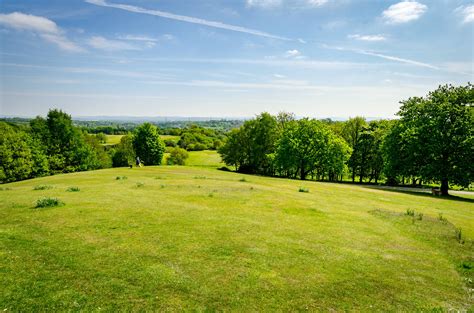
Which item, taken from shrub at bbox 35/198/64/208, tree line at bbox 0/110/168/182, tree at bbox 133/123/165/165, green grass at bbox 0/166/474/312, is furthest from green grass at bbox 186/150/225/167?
shrub at bbox 35/198/64/208

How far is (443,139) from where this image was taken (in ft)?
152

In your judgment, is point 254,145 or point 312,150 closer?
point 312,150

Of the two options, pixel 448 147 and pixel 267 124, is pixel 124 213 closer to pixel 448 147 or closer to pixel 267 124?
pixel 448 147

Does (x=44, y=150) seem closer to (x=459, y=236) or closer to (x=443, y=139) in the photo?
(x=459, y=236)

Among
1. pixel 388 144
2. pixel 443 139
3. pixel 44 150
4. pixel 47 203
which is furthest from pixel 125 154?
pixel 443 139

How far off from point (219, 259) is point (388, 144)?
54.2 meters

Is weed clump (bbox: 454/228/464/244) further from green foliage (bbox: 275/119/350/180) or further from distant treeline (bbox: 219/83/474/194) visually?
green foliage (bbox: 275/119/350/180)

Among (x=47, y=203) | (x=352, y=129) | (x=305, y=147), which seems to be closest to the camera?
(x=47, y=203)

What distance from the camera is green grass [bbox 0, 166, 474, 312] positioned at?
33.6ft

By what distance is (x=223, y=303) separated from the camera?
32.7 ft

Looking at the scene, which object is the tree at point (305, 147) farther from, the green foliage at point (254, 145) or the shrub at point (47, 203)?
the shrub at point (47, 203)

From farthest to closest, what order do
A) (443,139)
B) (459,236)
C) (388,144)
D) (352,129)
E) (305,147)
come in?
(352,129) → (305,147) → (388,144) → (443,139) → (459,236)

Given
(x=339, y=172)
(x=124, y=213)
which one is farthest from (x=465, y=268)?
(x=339, y=172)

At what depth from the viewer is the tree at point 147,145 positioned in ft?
302
